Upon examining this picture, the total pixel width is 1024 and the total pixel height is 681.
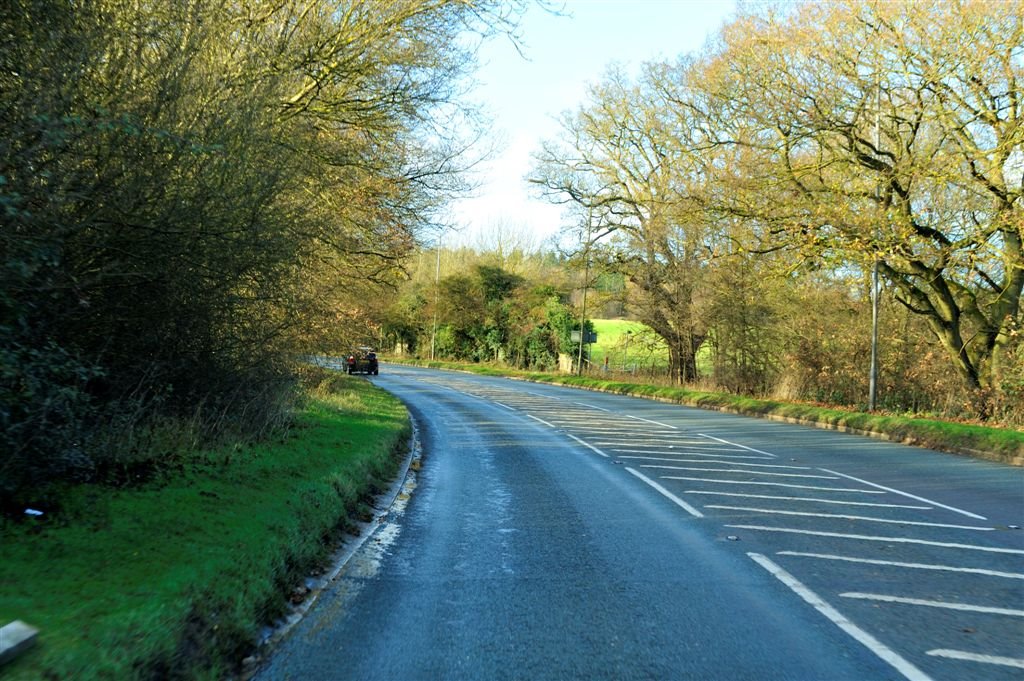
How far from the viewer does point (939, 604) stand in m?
5.95

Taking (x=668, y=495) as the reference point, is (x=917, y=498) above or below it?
above

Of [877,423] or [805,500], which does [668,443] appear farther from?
[877,423]

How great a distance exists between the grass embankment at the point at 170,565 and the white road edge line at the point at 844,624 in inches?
150

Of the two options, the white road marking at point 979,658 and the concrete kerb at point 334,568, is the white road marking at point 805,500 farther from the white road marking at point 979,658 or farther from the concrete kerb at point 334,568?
the white road marking at point 979,658

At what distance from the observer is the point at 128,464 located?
739cm

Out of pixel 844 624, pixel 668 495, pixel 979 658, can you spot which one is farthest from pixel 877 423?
pixel 979 658

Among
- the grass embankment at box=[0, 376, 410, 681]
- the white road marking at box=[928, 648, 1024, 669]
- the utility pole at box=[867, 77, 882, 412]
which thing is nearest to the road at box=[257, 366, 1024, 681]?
the white road marking at box=[928, 648, 1024, 669]

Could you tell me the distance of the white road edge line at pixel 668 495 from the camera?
9.35 metres

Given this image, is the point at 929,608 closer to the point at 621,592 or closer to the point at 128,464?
the point at 621,592

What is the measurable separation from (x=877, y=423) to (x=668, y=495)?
12627mm

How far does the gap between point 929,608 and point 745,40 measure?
1935cm

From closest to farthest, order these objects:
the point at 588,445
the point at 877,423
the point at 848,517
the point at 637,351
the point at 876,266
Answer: the point at 848,517, the point at 588,445, the point at 877,423, the point at 876,266, the point at 637,351

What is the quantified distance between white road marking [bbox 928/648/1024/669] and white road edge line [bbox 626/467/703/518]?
4.19m

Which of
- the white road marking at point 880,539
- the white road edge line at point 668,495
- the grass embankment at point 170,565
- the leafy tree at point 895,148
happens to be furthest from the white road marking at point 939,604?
the leafy tree at point 895,148
